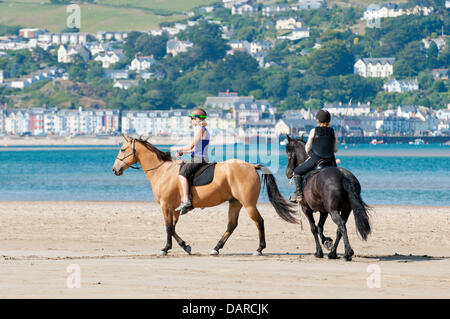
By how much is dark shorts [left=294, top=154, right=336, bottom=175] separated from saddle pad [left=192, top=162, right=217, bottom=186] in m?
1.25

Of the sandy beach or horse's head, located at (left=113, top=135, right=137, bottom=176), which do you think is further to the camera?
horse's head, located at (left=113, top=135, right=137, bottom=176)

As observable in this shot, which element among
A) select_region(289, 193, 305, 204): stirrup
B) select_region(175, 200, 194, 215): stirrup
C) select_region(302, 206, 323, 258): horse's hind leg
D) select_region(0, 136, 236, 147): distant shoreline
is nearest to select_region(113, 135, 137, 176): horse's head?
select_region(175, 200, 194, 215): stirrup

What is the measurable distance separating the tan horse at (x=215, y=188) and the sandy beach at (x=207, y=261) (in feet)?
1.67

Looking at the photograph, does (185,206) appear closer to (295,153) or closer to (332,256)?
(295,153)

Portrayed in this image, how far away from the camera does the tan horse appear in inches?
539

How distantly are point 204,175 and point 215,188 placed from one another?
259 mm

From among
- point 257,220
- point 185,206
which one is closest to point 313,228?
point 257,220

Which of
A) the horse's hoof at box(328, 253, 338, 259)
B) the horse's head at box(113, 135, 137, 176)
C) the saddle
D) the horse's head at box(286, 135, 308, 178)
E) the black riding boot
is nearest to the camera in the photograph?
the horse's hoof at box(328, 253, 338, 259)

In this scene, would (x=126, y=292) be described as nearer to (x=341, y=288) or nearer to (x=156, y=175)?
(x=341, y=288)

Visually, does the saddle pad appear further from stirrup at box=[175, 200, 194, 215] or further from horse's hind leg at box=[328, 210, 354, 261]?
horse's hind leg at box=[328, 210, 354, 261]

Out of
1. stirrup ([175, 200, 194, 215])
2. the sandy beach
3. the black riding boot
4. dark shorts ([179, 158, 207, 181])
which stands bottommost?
the sandy beach

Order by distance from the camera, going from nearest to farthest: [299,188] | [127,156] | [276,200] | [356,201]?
[356,201]
[299,188]
[276,200]
[127,156]

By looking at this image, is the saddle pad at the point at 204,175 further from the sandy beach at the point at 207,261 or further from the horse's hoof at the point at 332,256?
the horse's hoof at the point at 332,256

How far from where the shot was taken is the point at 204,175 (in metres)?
13.9
